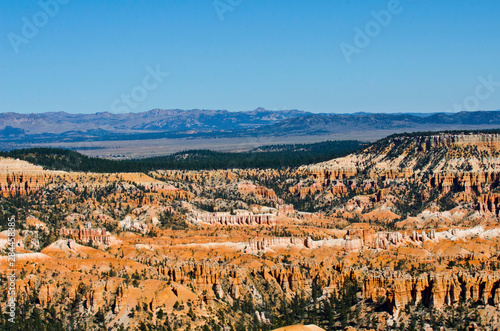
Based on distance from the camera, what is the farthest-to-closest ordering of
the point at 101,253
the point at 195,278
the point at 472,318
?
the point at 101,253 → the point at 195,278 → the point at 472,318

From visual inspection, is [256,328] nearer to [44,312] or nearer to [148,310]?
[148,310]

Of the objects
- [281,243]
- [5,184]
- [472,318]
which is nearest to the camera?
[472,318]

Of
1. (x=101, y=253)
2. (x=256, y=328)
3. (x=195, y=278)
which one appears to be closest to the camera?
(x=256, y=328)

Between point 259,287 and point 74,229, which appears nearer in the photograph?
point 259,287

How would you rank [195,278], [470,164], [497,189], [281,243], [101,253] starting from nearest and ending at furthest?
[195,278] < [101,253] < [281,243] < [497,189] < [470,164]

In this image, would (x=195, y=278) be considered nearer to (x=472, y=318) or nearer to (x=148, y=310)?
(x=148, y=310)

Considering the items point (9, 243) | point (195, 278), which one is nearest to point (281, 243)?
point (195, 278)

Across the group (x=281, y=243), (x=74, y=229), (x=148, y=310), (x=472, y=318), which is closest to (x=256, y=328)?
(x=148, y=310)

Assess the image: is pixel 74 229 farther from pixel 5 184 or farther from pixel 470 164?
pixel 470 164

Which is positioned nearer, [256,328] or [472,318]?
[472,318]
